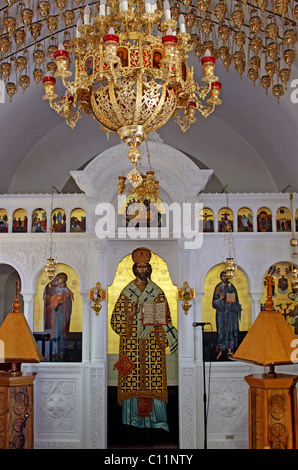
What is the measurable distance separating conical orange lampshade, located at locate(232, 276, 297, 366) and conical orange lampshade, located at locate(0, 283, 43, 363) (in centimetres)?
182

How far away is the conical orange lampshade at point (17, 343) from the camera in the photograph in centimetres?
462

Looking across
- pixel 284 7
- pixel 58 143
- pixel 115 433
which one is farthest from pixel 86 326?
pixel 284 7

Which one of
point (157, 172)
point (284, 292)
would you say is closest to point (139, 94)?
point (157, 172)

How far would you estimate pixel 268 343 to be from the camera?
4391mm

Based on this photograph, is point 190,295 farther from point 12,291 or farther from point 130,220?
point 12,291

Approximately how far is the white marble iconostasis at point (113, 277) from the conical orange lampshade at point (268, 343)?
4.62 m

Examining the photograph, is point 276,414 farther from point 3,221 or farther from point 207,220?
point 3,221

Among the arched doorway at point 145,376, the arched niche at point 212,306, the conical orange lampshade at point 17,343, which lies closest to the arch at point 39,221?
the arched doorway at point 145,376

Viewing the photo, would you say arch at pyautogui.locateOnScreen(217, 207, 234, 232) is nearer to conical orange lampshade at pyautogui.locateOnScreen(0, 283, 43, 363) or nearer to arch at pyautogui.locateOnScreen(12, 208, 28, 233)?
arch at pyautogui.locateOnScreen(12, 208, 28, 233)

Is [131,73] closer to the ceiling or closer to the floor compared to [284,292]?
closer to the ceiling

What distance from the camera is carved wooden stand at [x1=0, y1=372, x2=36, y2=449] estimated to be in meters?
4.45

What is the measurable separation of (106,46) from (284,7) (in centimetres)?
377

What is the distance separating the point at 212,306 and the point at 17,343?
538cm

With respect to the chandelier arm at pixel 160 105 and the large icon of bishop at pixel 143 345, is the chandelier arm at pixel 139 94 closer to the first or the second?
the chandelier arm at pixel 160 105
